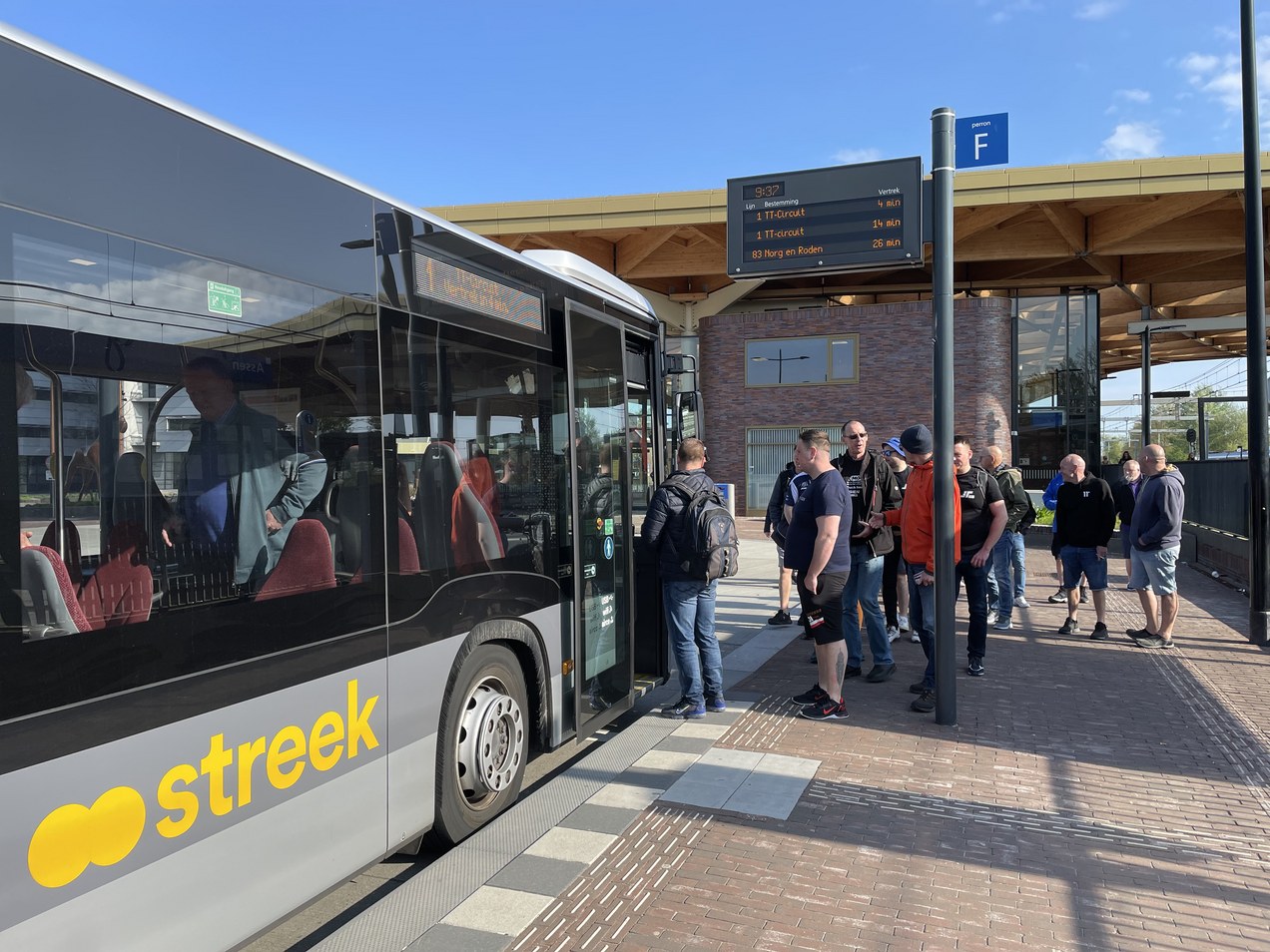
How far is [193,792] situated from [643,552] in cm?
416

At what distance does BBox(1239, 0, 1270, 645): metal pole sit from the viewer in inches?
359

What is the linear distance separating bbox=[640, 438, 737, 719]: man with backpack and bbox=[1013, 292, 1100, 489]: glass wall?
23.3 metres

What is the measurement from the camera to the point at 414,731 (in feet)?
12.0

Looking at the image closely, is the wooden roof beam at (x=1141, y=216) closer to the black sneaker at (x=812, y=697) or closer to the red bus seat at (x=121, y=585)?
the black sneaker at (x=812, y=697)

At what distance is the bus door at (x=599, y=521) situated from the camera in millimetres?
5176

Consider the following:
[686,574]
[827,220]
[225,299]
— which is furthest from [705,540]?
[827,220]

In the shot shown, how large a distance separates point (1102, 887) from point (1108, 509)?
5.63 m

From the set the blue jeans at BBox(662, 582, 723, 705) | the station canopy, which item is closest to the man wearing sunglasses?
the blue jeans at BBox(662, 582, 723, 705)

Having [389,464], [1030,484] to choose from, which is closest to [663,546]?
[389,464]

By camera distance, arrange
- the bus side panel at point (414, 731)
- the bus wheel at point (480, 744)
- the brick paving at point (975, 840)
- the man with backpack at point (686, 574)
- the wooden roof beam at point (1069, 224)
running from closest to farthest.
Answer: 1. the brick paving at point (975, 840)
2. the bus side panel at point (414, 731)
3. the bus wheel at point (480, 744)
4. the man with backpack at point (686, 574)
5. the wooden roof beam at point (1069, 224)

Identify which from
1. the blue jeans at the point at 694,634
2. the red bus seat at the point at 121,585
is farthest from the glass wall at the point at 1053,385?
the red bus seat at the point at 121,585

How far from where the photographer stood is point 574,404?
16.9 ft

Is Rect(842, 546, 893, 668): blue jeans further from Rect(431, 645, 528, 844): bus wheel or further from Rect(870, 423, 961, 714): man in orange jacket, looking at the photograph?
Rect(431, 645, 528, 844): bus wheel

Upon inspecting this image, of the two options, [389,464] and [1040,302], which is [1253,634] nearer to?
[389,464]
